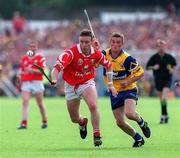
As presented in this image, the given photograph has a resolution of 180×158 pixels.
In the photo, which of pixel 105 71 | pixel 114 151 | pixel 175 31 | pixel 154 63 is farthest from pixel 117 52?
pixel 175 31

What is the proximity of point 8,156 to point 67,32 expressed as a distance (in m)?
35.5

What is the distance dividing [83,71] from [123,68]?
78 cm

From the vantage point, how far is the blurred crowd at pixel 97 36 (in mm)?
45125

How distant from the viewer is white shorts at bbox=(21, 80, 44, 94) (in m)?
22.5

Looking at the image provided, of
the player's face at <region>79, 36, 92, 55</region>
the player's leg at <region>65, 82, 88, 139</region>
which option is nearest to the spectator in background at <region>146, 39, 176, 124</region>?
the player's leg at <region>65, 82, 88, 139</region>

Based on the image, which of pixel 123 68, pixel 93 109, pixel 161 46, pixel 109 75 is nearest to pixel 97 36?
pixel 161 46

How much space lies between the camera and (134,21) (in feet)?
169

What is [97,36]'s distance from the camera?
4516 cm

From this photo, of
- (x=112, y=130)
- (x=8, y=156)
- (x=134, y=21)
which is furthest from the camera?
(x=134, y=21)

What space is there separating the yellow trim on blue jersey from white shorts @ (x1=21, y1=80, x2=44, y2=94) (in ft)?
19.9

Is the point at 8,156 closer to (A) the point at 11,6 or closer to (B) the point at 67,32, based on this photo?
(B) the point at 67,32

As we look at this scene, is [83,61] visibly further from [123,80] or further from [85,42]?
[123,80]

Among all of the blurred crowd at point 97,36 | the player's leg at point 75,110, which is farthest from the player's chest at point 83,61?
the blurred crowd at point 97,36

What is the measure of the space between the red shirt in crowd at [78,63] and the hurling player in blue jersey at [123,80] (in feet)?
1.16
